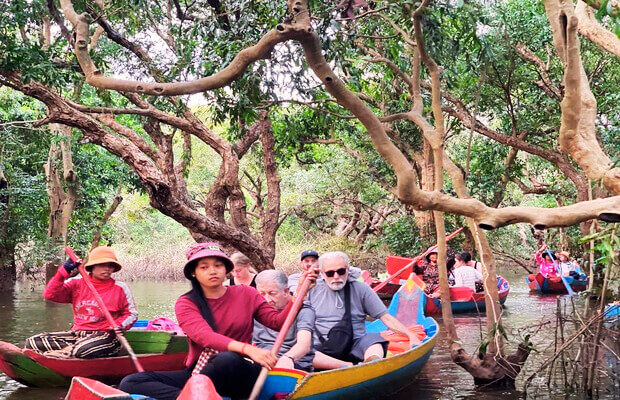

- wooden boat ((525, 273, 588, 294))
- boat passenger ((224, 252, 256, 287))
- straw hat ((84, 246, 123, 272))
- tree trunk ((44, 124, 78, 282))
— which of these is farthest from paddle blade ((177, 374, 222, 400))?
wooden boat ((525, 273, 588, 294))

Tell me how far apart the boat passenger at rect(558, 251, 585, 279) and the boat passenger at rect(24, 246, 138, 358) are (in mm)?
13368

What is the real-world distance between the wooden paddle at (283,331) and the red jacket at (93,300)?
97.8 inches

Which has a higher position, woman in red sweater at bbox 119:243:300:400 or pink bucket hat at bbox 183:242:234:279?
pink bucket hat at bbox 183:242:234:279

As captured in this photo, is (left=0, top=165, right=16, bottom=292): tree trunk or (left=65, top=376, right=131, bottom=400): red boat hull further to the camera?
(left=0, top=165, right=16, bottom=292): tree trunk

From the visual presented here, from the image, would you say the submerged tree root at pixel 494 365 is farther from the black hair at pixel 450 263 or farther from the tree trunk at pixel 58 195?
the tree trunk at pixel 58 195

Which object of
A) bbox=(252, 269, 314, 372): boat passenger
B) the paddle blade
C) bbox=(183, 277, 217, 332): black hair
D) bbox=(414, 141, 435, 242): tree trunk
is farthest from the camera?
bbox=(414, 141, 435, 242): tree trunk

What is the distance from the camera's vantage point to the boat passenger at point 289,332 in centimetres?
558

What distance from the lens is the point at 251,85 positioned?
25.1ft

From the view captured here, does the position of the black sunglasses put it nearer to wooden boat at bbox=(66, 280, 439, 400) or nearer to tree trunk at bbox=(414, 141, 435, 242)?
wooden boat at bbox=(66, 280, 439, 400)

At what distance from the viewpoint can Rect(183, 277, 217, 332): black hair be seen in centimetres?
454

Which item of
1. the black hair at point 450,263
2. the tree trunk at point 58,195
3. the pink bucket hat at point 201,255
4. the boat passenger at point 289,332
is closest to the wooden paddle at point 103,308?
the boat passenger at point 289,332

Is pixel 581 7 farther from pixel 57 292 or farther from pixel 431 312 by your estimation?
pixel 431 312

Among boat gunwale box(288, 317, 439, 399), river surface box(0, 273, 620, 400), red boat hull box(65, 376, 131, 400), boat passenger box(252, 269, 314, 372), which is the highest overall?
boat passenger box(252, 269, 314, 372)

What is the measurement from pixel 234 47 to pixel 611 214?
4.97m
